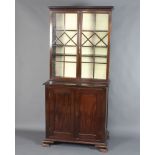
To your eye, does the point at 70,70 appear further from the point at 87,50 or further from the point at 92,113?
the point at 92,113

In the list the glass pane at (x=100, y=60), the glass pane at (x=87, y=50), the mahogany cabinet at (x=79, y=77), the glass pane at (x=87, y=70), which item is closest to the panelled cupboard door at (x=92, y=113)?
the mahogany cabinet at (x=79, y=77)

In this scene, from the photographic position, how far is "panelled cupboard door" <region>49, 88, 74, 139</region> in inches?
143

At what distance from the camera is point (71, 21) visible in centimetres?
371

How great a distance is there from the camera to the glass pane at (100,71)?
373 cm

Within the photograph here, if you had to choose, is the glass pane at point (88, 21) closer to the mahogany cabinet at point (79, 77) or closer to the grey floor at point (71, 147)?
the mahogany cabinet at point (79, 77)

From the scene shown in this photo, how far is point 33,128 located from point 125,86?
1.64m

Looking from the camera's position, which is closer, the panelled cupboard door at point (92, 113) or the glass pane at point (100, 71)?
the panelled cupboard door at point (92, 113)

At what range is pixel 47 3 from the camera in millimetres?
4211

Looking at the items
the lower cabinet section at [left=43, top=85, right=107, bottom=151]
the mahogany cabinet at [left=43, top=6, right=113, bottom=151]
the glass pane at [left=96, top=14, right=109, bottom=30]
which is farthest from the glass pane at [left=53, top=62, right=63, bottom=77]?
the glass pane at [left=96, top=14, right=109, bottom=30]

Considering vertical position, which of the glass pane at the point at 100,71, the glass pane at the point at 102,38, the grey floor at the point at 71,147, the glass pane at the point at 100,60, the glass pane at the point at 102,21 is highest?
the glass pane at the point at 102,21

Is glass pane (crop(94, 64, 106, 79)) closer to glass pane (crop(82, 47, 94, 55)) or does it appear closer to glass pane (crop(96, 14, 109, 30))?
glass pane (crop(82, 47, 94, 55))
